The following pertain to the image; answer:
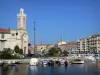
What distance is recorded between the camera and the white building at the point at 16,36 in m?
106

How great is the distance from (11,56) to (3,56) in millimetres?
2533

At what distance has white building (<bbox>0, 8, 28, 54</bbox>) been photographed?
10594 centimetres

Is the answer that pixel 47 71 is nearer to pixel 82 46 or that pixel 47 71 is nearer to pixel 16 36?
pixel 16 36

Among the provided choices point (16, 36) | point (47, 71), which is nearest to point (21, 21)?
point (16, 36)

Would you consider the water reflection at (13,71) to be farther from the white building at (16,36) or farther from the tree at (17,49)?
the white building at (16,36)

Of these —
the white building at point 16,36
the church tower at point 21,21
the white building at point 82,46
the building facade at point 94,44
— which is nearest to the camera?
the white building at point 16,36

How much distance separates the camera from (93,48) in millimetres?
158125

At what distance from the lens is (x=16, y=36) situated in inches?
4370

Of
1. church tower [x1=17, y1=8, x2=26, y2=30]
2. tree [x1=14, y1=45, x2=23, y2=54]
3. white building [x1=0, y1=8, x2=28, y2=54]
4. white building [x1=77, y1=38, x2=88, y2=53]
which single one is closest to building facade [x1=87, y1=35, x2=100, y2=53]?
white building [x1=77, y1=38, x2=88, y2=53]

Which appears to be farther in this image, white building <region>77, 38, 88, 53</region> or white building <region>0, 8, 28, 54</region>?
white building <region>77, 38, 88, 53</region>

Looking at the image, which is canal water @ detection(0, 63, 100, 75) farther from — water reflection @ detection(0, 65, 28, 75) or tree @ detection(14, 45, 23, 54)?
tree @ detection(14, 45, 23, 54)

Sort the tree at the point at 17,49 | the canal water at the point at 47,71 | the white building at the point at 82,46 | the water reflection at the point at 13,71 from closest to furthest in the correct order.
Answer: the water reflection at the point at 13,71 < the canal water at the point at 47,71 < the tree at the point at 17,49 < the white building at the point at 82,46

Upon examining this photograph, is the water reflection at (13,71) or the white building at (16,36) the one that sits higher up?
the white building at (16,36)

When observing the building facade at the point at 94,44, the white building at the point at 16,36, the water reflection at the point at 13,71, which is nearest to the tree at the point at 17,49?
the white building at the point at 16,36
